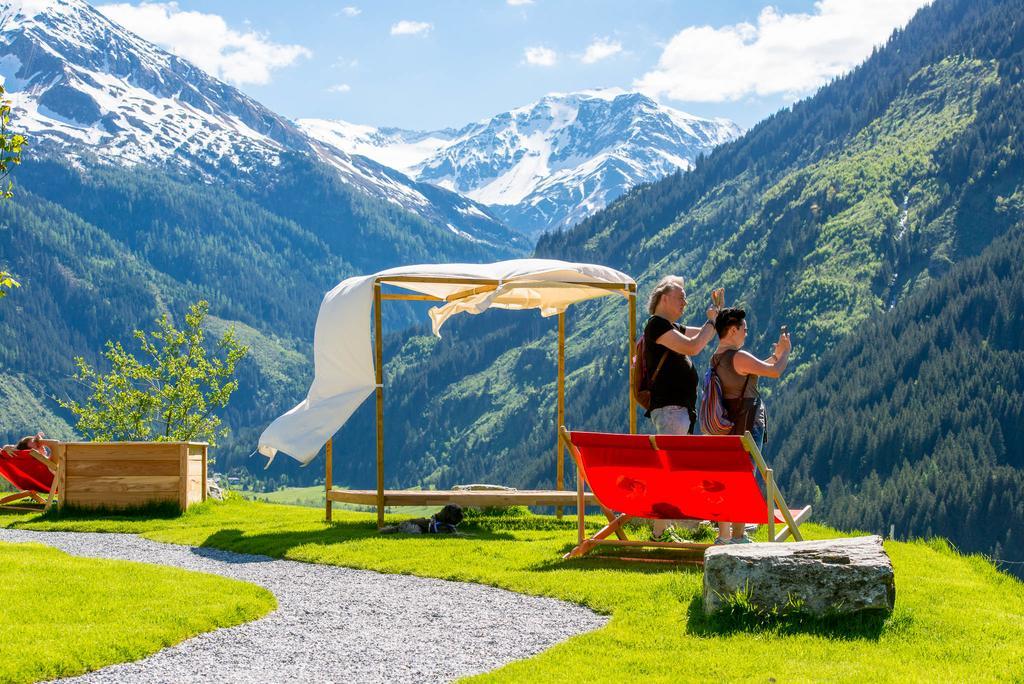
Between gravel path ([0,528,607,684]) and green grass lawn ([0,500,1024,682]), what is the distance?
0.38 metres

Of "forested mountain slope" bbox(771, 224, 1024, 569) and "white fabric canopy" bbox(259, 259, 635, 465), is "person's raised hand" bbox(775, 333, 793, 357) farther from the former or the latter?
"forested mountain slope" bbox(771, 224, 1024, 569)

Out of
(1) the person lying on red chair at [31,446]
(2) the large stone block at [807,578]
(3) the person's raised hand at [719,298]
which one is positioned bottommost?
(2) the large stone block at [807,578]

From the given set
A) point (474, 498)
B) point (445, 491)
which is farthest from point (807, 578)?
point (445, 491)

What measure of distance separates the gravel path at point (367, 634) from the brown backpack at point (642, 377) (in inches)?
125

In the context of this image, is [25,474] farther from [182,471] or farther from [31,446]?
[182,471]

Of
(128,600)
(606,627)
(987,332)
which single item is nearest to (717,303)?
(606,627)

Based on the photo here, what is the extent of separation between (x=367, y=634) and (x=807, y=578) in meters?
3.40

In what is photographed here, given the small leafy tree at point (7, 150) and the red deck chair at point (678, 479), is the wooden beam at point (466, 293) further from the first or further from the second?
the small leafy tree at point (7, 150)

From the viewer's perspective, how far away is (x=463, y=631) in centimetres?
961

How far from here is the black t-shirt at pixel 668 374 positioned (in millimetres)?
13648

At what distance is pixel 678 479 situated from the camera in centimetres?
1231

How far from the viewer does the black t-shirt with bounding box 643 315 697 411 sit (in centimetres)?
1365

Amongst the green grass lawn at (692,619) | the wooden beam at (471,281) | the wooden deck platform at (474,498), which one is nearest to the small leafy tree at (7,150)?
the green grass lawn at (692,619)

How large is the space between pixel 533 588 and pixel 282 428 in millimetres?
7285
